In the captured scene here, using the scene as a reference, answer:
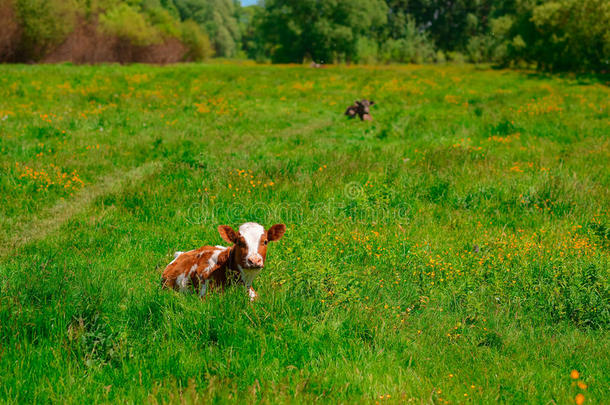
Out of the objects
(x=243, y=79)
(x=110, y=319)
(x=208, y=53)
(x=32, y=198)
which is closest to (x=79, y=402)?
(x=110, y=319)

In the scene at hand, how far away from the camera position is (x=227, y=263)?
516 cm

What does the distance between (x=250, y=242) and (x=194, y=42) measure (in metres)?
75.9

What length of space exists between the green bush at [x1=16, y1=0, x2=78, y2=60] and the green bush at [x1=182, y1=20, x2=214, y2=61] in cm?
2582

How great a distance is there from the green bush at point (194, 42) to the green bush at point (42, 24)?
84.7ft

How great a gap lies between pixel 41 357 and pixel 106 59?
5422 cm

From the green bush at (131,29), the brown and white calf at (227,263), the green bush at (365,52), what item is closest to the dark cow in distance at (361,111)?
the brown and white calf at (227,263)

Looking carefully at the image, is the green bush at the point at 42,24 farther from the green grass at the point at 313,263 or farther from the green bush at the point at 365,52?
the green bush at the point at 365,52

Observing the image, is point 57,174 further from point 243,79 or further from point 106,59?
point 106,59

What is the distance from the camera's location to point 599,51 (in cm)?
4294

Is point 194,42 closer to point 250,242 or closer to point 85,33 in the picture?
point 85,33

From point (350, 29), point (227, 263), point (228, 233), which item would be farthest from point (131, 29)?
point (228, 233)

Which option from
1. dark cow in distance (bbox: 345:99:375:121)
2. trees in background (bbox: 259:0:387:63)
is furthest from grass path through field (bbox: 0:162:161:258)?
trees in background (bbox: 259:0:387:63)

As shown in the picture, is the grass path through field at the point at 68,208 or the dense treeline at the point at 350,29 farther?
the dense treeline at the point at 350,29

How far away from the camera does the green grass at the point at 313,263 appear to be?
12.9ft
